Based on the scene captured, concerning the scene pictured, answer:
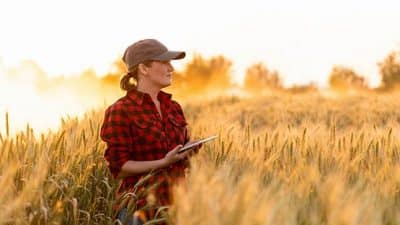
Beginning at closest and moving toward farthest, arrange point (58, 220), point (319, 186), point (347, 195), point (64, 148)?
1. point (347, 195)
2. point (319, 186)
3. point (58, 220)
4. point (64, 148)

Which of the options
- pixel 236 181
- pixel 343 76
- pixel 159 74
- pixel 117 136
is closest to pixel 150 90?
pixel 159 74

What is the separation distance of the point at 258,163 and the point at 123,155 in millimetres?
643

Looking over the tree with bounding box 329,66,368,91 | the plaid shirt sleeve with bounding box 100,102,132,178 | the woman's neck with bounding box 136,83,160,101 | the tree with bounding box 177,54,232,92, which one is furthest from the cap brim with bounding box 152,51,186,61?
the tree with bounding box 329,66,368,91

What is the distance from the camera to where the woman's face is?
3449 millimetres

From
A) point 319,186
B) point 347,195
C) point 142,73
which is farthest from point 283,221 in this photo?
point 142,73

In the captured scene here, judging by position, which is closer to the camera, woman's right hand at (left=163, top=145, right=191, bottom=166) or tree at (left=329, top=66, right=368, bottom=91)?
woman's right hand at (left=163, top=145, right=191, bottom=166)

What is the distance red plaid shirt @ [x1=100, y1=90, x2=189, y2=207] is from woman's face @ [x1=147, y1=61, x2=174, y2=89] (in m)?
0.09

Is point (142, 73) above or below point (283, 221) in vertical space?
above

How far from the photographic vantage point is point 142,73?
3.51m

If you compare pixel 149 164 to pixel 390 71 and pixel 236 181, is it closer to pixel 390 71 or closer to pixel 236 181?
pixel 236 181

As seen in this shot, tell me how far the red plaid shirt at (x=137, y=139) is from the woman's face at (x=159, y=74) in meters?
0.09

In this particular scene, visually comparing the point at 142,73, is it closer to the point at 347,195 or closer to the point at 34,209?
the point at 34,209

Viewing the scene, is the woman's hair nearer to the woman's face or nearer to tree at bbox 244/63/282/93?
the woman's face

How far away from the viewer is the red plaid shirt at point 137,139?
132 inches
